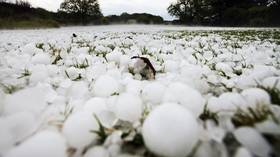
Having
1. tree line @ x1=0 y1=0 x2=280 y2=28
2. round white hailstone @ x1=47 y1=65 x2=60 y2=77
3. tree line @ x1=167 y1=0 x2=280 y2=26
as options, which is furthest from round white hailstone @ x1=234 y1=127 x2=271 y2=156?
tree line @ x1=167 y1=0 x2=280 y2=26

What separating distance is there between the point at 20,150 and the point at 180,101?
47cm

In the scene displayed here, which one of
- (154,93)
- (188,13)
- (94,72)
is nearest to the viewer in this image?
(154,93)

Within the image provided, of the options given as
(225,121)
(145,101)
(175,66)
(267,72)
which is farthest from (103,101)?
(175,66)

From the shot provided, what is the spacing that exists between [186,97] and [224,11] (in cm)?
3364

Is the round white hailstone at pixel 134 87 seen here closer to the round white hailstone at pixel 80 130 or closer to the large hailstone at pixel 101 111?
the large hailstone at pixel 101 111

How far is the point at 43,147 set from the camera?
60 cm

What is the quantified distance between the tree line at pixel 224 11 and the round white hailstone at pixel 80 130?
91.2 feet

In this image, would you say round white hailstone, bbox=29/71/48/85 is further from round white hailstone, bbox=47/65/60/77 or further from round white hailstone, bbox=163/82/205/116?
round white hailstone, bbox=163/82/205/116

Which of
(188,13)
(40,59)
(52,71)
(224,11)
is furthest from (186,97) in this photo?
(188,13)

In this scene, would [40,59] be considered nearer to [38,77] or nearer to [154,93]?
[38,77]

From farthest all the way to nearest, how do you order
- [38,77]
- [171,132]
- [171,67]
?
[171,67]
[38,77]
[171,132]

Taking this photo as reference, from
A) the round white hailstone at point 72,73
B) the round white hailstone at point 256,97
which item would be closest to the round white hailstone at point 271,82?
the round white hailstone at point 256,97

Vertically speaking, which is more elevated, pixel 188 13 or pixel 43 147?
pixel 188 13

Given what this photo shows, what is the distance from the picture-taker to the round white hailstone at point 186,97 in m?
0.78
